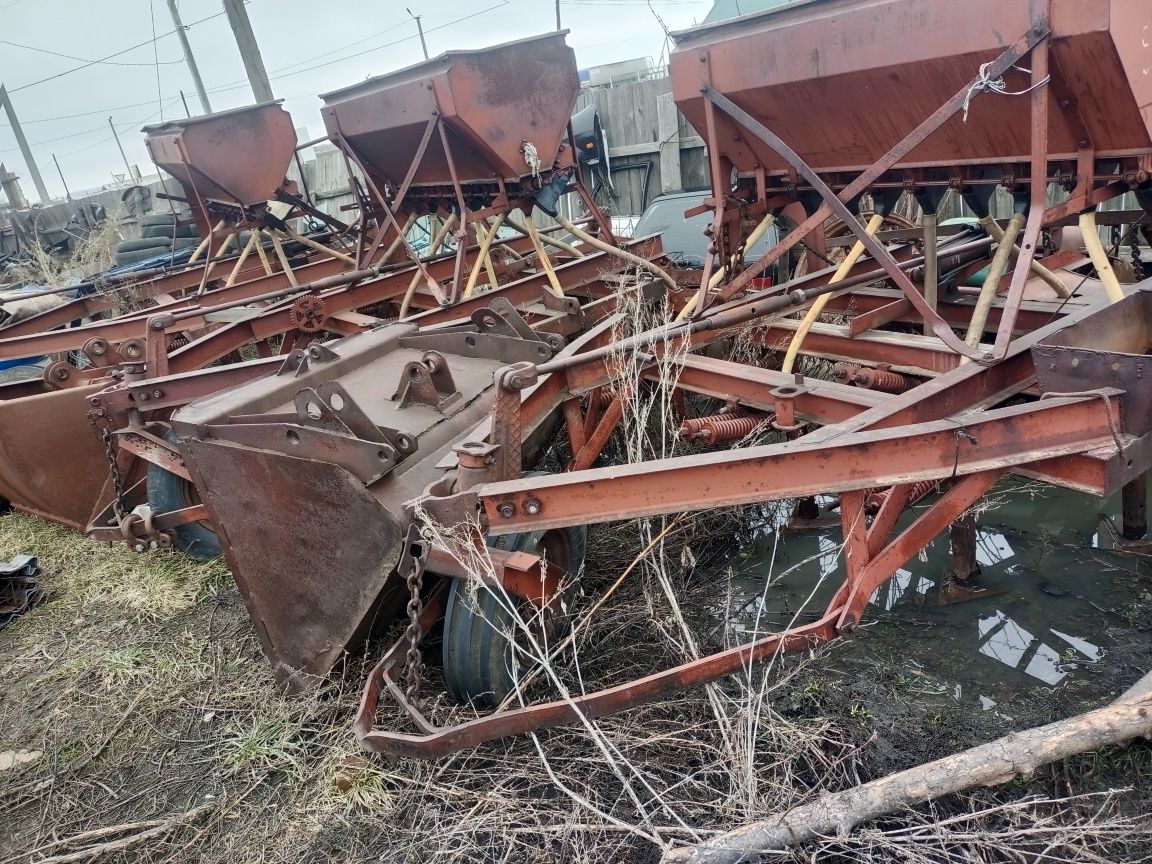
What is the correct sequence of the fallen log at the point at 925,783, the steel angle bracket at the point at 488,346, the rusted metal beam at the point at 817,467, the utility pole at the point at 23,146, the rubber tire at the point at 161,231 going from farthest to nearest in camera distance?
1. the utility pole at the point at 23,146
2. the rubber tire at the point at 161,231
3. the steel angle bracket at the point at 488,346
4. the rusted metal beam at the point at 817,467
5. the fallen log at the point at 925,783

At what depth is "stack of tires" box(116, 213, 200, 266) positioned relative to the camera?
11883 mm

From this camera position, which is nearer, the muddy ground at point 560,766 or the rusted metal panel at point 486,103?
the muddy ground at point 560,766

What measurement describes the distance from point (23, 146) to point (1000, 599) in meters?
37.7

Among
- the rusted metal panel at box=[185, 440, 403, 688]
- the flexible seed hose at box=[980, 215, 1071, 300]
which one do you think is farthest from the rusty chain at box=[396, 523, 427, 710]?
the flexible seed hose at box=[980, 215, 1071, 300]

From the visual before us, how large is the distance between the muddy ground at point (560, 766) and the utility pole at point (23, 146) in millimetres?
34152

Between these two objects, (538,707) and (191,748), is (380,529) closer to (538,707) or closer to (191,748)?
(538,707)

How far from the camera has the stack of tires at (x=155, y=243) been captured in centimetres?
1188

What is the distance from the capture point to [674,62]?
158 inches

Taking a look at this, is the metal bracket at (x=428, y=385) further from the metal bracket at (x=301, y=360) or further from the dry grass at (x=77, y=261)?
the dry grass at (x=77, y=261)

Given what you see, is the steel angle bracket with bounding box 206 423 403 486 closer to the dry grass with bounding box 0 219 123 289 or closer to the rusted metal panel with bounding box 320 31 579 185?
the rusted metal panel with bounding box 320 31 579 185

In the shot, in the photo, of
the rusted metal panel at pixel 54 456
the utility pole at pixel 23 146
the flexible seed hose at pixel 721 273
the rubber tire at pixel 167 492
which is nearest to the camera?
the flexible seed hose at pixel 721 273

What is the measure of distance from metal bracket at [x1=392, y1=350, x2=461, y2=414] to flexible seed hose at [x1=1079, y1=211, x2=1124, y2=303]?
102 inches

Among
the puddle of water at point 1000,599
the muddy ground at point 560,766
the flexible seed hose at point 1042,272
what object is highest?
the flexible seed hose at point 1042,272

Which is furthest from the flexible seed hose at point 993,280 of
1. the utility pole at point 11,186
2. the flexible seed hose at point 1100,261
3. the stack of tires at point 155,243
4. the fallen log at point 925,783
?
the utility pole at point 11,186
